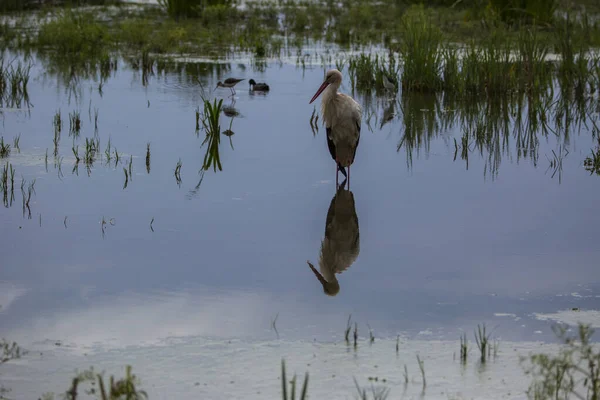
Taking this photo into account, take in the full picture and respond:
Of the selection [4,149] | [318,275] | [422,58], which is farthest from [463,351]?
[422,58]

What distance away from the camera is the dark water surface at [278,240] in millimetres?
5375

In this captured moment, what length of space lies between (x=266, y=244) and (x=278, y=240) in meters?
0.16

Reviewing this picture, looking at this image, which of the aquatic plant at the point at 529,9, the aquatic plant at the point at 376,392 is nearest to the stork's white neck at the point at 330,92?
the aquatic plant at the point at 376,392

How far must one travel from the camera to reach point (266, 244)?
22.3 feet

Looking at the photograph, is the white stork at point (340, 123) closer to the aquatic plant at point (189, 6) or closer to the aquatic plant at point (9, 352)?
the aquatic plant at point (9, 352)

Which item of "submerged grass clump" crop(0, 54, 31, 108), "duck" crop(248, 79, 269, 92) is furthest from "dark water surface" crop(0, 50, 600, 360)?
"duck" crop(248, 79, 269, 92)

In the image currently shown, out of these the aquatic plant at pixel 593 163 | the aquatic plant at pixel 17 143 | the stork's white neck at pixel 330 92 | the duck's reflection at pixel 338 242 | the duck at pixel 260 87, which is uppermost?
the stork's white neck at pixel 330 92

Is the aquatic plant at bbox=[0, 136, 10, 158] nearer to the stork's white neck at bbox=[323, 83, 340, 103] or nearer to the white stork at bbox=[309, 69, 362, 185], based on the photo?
the white stork at bbox=[309, 69, 362, 185]

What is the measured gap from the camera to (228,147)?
1035 centimetres

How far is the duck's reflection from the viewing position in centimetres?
621

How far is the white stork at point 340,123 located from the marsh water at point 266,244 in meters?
0.26

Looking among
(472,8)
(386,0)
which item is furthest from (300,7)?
(472,8)

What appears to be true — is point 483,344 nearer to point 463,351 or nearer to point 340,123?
point 463,351

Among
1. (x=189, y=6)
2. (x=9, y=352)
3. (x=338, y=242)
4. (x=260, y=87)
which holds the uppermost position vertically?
(x=189, y=6)
